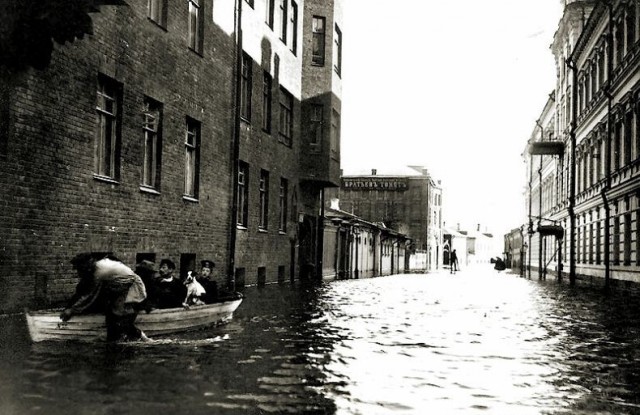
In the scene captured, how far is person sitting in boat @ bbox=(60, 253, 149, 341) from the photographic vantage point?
9.72 metres

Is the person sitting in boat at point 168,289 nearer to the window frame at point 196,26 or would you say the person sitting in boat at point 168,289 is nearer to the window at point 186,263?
the window at point 186,263

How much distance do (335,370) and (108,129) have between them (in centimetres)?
839

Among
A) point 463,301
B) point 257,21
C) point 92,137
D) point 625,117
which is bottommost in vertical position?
point 463,301

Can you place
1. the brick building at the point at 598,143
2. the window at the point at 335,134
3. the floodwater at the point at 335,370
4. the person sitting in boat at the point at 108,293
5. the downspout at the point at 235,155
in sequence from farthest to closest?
the window at the point at 335,134, the brick building at the point at 598,143, the downspout at the point at 235,155, the person sitting in boat at the point at 108,293, the floodwater at the point at 335,370

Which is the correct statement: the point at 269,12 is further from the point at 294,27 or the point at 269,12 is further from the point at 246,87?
the point at 246,87

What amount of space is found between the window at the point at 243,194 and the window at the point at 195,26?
495cm

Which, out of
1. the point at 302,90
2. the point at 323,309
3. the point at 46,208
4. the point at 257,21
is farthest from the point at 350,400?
the point at 302,90

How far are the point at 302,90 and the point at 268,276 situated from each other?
8.61m

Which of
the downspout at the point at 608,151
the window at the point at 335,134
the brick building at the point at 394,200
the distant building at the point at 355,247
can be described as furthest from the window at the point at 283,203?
the brick building at the point at 394,200

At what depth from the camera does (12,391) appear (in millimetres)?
6754

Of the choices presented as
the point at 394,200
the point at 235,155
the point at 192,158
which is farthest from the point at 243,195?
the point at 394,200

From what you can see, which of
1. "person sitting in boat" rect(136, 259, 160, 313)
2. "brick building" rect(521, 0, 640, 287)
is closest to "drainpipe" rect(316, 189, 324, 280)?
"brick building" rect(521, 0, 640, 287)

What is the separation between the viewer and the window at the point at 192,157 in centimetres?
1906

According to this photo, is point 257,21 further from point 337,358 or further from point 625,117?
point 337,358
